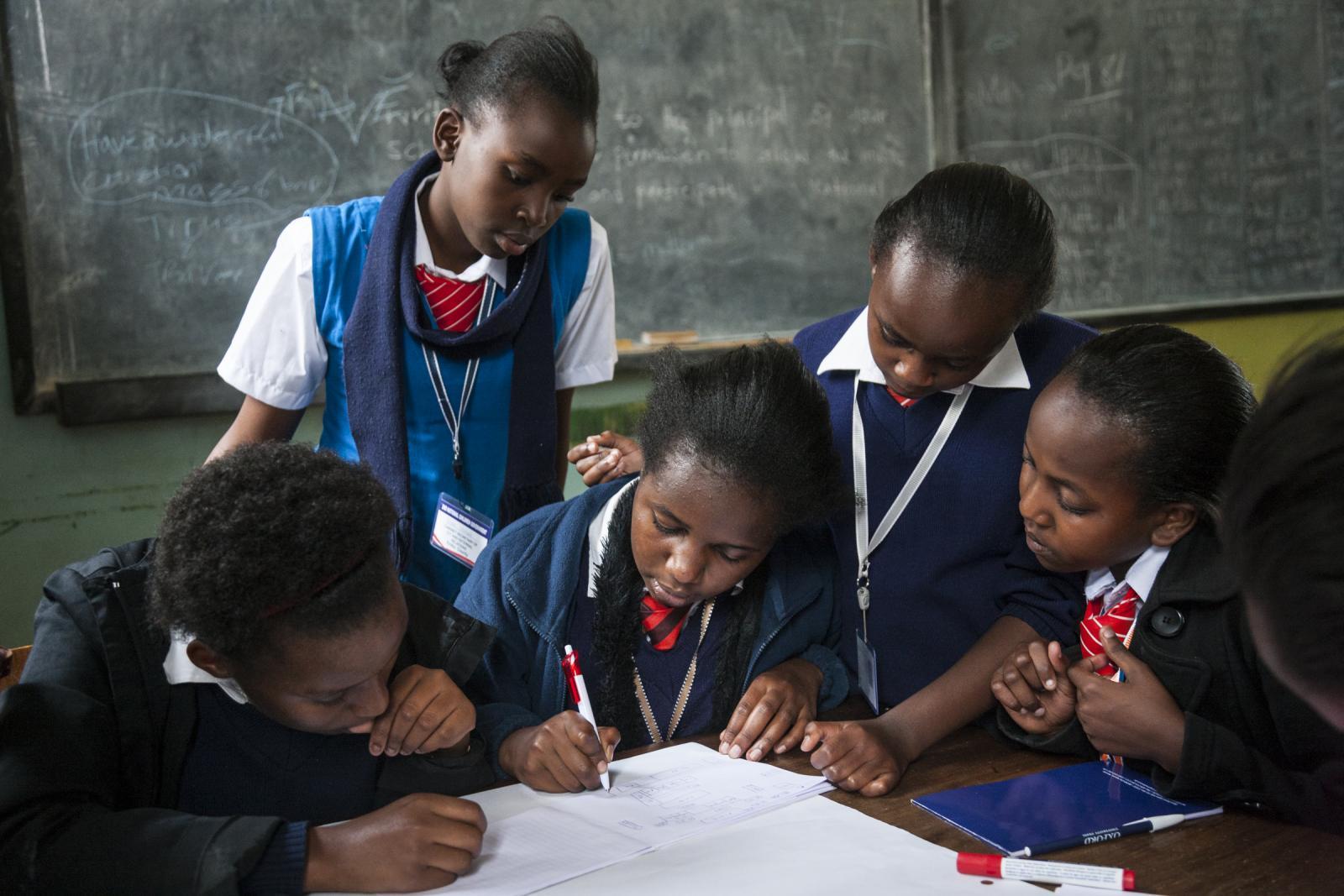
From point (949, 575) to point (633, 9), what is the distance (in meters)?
2.69

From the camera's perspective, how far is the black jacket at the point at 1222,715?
3.83ft

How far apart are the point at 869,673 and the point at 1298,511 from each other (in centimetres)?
85

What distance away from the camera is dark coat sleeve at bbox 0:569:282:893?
97 centimetres

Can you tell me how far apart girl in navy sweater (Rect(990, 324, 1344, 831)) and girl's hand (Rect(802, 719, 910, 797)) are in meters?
0.18

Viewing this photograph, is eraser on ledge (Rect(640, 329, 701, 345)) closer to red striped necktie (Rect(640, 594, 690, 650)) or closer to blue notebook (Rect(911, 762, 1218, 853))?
red striped necktie (Rect(640, 594, 690, 650))

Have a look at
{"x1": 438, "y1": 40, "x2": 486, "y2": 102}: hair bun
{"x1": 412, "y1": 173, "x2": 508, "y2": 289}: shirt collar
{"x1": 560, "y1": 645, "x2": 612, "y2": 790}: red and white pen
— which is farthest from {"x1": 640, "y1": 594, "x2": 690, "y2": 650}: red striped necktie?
{"x1": 438, "y1": 40, "x2": 486, "y2": 102}: hair bun

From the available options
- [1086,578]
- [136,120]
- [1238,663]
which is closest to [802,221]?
[136,120]

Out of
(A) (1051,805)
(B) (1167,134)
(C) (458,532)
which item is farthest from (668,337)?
(A) (1051,805)

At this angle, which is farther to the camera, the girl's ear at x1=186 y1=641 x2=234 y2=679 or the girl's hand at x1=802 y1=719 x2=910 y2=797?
the girl's hand at x1=802 y1=719 x2=910 y2=797

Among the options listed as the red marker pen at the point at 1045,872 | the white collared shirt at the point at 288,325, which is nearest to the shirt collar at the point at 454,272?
the white collared shirt at the point at 288,325

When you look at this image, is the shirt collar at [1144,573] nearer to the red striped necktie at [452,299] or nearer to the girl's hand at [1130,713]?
the girl's hand at [1130,713]

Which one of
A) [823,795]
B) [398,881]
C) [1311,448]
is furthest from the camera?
[823,795]

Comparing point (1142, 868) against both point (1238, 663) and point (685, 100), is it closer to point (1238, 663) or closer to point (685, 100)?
point (1238, 663)

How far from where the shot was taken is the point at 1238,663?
1266 mm
